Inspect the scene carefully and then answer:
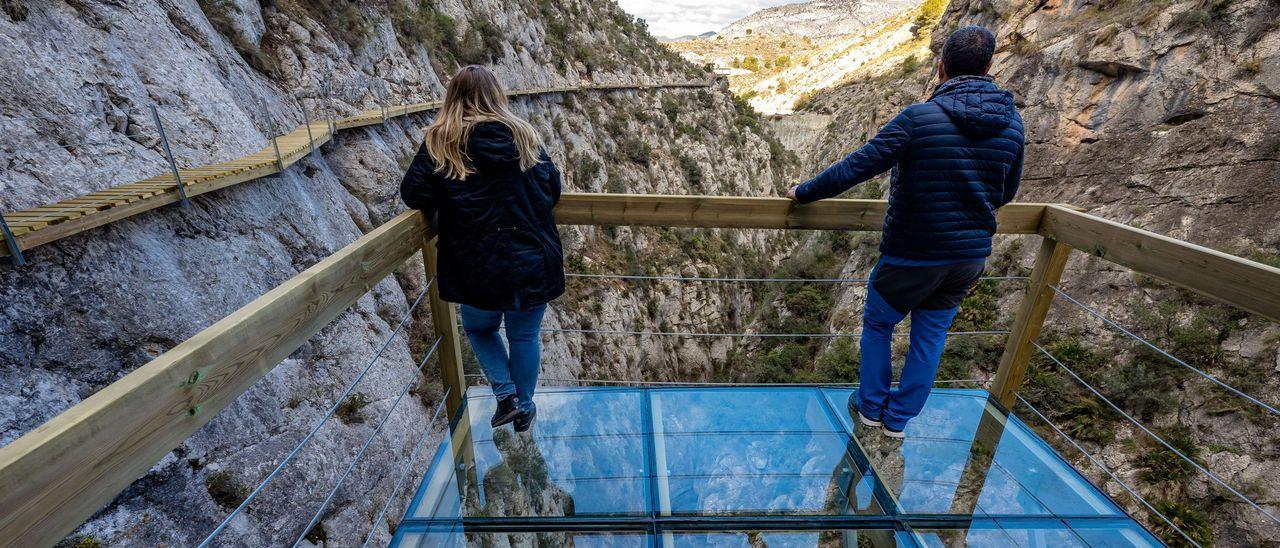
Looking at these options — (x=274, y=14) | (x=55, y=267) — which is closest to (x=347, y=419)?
(x=55, y=267)

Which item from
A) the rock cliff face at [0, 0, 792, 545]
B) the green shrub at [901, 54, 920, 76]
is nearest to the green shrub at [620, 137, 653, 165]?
the rock cliff face at [0, 0, 792, 545]

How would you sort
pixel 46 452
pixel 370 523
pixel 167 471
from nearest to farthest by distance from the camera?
pixel 46 452, pixel 167 471, pixel 370 523

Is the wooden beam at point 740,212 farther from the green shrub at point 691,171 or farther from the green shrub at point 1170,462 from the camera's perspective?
the green shrub at point 691,171

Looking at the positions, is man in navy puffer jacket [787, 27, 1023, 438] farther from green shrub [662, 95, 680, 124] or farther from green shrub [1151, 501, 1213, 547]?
green shrub [662, 95, 680, 124]

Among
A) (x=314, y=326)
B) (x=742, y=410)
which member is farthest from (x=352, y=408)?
(x=314, y=326)

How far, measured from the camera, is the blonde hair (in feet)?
6.31

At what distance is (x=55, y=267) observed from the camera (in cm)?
381

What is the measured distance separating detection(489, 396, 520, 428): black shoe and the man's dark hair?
227 cm

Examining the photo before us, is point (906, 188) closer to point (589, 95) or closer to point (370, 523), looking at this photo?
point (370, 523)

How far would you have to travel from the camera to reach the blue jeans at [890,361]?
227 cm

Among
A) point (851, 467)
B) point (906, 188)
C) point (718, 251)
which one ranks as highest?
point (906, 188)

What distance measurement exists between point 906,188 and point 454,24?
17.0m

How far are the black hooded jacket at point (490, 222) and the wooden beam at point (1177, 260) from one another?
7.45ft

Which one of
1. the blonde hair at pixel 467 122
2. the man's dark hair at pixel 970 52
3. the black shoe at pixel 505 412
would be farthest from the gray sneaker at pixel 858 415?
the blonde hair at pixel 467 122
